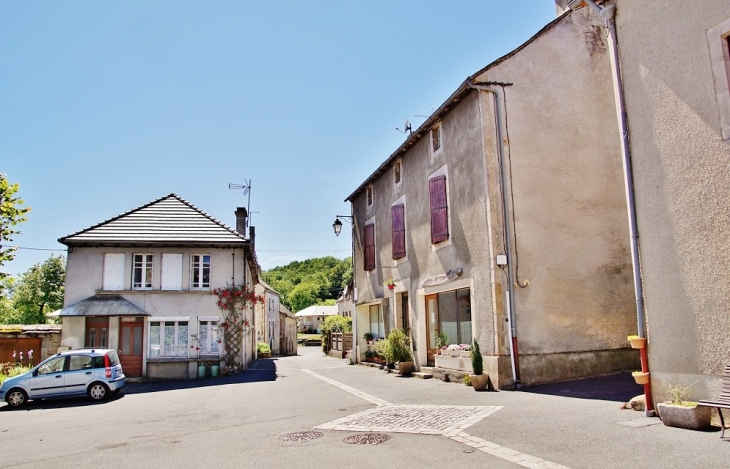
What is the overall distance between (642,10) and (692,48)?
1.20 meters

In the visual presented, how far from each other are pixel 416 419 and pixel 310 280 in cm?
10159

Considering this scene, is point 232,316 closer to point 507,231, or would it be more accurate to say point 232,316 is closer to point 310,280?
point 507,231

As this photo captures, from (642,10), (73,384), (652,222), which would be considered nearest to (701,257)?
(652,222)

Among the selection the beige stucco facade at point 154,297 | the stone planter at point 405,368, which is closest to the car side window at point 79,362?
the beige stucco facade at point 154,297

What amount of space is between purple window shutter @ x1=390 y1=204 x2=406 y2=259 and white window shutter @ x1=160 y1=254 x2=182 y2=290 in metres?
9.01

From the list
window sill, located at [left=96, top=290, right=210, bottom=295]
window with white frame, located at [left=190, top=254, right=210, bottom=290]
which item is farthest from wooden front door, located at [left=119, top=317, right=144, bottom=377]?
window with white frame, located at [left=190, top=254, right=210, bottom=290]

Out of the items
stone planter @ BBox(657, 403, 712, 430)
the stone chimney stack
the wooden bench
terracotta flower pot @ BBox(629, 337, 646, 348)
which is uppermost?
the stone chimney stack

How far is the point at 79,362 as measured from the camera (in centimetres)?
1505

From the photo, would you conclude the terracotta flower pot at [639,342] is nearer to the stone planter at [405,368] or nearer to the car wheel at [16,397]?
the stone planter at [405,368]

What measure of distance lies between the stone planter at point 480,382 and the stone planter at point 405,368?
4.65m

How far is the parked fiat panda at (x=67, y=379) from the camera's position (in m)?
14.3

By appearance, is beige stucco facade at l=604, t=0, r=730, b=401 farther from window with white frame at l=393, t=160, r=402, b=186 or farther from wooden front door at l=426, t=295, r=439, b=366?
window with white frame at l=393, t=160, r=402, b=186

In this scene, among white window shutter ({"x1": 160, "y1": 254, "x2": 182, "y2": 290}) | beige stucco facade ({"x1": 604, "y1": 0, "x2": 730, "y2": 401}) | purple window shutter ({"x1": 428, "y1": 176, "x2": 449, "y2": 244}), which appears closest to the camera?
beige stucco facade ({"x1": 604, "y1": 0, "x2": 730, "y2": 401})

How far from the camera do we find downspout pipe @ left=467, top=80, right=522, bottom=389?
1206 centimetres
